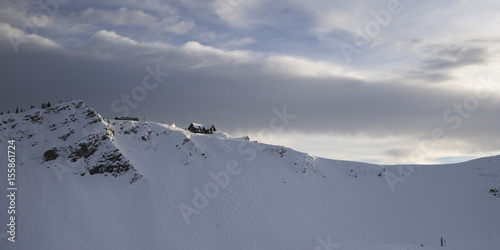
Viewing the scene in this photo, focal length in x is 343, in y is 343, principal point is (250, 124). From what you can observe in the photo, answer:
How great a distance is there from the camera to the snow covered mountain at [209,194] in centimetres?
3647

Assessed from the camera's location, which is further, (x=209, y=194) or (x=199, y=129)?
(x=199, y=129)

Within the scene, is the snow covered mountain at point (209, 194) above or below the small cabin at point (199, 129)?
below

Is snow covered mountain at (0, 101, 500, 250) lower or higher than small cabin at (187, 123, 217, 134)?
lower

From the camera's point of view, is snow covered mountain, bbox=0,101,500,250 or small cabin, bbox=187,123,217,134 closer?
snow covered mountain, bbox=0,101,500,250

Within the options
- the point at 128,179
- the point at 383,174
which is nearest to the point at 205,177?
the point at 128,179

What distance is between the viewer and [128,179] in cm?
4316

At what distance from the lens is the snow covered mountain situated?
120 ft

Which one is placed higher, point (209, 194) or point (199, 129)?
point (199, 129)

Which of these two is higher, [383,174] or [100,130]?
[100,130]

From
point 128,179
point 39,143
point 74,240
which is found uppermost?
point 39,143

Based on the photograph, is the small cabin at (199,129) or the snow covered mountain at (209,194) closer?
the snow covered mountain at (209,194)

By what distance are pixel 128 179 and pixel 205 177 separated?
9.70 meters

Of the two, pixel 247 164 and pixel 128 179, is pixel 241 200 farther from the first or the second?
pixel 128 179

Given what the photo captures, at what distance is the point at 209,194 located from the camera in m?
43.5
